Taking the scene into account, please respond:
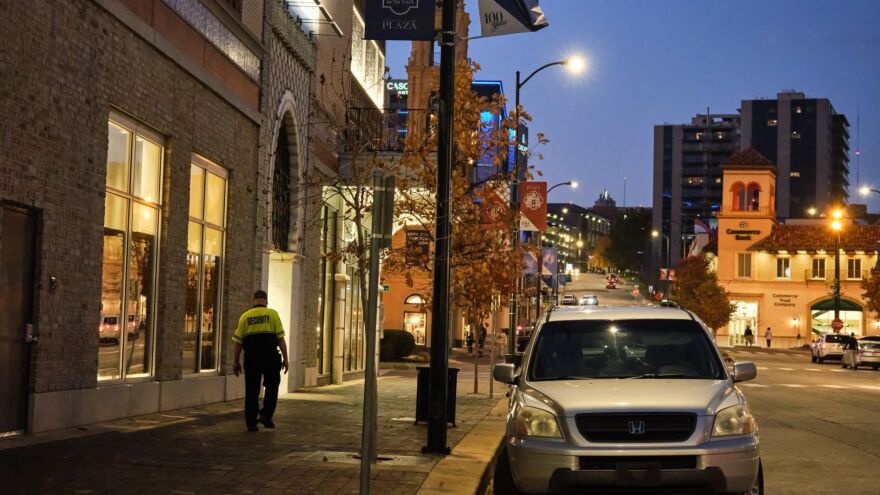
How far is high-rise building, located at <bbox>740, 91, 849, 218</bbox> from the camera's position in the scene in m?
171

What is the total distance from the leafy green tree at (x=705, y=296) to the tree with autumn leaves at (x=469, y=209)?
218ft

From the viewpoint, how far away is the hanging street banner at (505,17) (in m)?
14.1

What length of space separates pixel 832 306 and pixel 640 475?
87895 mm

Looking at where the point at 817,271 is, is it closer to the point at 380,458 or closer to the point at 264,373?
the point at 264,373

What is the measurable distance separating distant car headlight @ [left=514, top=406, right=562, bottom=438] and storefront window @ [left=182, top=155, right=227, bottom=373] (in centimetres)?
986

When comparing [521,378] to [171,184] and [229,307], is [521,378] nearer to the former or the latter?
[171,184]

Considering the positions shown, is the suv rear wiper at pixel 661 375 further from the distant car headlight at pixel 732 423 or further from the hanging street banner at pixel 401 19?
the hanging street banner at pixel 401 19

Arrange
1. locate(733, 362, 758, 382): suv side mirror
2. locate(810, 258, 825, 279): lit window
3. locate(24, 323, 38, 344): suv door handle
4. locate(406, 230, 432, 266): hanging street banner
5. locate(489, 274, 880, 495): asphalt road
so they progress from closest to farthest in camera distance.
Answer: locate(733, 362, 758, 382): suv side mirror
locate(489, 274, 880, 495): asphalt road
locate(24, 323, 38, 344): suv door handle
locate(406, 230, 432, 266): hanging street banner
locate(810, 258, 825, 279): lit window

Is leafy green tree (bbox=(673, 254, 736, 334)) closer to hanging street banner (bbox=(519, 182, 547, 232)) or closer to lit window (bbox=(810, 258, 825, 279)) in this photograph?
lit window (bbox=(810, 258, 825, 279))

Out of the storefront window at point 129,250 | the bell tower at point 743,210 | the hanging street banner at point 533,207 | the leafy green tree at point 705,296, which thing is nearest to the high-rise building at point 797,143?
the bell tower at point 743,210

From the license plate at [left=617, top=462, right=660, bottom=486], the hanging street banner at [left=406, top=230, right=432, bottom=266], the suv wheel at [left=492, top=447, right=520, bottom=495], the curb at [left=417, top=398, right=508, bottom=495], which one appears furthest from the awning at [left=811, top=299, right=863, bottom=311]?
the license plate at [left=617, top=462, right=660, bottom=486]

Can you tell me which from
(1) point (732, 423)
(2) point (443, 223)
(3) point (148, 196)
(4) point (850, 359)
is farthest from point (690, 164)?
(1) point (732, 423)

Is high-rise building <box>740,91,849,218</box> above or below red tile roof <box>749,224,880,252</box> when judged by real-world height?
above

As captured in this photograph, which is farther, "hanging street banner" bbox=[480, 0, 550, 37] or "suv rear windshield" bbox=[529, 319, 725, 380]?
"hanging street banner" bbox=[480, 0, 550, 37]
